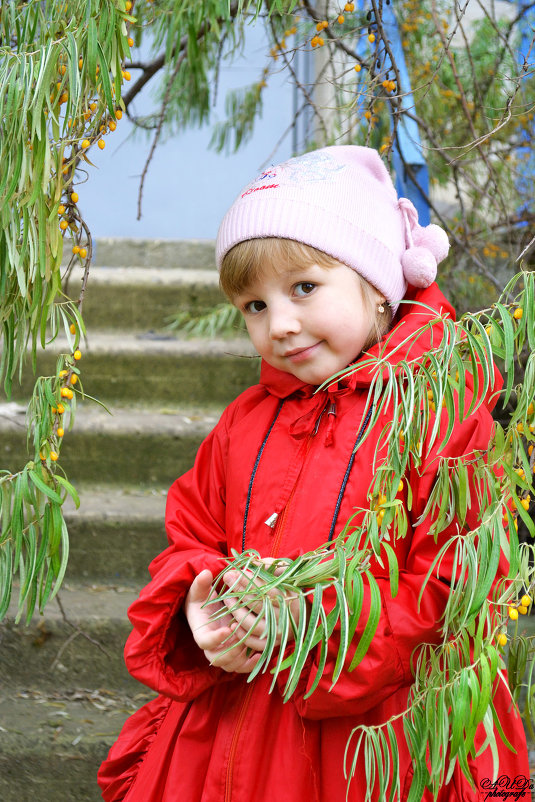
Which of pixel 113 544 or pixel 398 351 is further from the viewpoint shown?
pixel 113 544

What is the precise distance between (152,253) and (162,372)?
3.05ft

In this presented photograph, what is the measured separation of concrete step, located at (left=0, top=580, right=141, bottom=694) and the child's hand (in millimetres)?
811

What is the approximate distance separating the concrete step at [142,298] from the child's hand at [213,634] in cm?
196

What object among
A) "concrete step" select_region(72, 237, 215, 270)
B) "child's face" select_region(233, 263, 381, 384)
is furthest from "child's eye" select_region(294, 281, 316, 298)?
"concrete step" select_region(72, 237, 215, 270)

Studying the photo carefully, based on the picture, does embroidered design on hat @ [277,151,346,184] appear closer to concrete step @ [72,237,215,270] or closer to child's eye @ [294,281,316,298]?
child's eye @ [294,281,316,298]

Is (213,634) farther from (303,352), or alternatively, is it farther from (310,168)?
(310,168)

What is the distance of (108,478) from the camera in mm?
2416

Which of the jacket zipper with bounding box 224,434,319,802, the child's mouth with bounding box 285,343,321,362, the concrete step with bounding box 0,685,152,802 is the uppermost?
the child's mouth with bounding box 285,343,321,362

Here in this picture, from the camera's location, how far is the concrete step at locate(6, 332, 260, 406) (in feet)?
8.78

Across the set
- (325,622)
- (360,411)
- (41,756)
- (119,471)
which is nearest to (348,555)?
(325,622)

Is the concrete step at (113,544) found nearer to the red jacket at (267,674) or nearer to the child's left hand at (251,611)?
the red jacket at (267,674)

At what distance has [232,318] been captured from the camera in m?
2.89

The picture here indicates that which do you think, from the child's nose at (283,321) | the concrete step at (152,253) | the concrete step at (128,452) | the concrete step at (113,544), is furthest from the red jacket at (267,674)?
the concrete step at (152,253)

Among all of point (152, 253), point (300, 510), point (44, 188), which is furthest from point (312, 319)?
point (152, 253)
